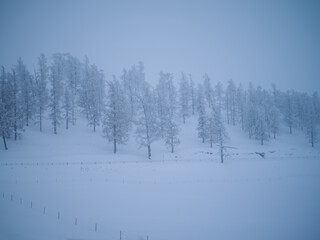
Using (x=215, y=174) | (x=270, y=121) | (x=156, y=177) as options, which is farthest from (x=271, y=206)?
(x=270, y=121)

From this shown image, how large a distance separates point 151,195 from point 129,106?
40.6m

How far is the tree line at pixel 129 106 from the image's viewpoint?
38.4 meters

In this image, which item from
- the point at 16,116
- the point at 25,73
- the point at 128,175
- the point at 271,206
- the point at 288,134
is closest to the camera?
the point at 271,206

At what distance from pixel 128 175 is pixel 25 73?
49.9m

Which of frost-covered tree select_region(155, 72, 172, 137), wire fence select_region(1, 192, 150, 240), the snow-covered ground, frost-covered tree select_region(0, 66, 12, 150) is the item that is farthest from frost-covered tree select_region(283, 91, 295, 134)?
frost-covered tree select_region(0, 66, 12, 150)

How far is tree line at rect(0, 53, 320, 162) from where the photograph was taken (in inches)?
1513

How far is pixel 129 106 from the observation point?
59.2 metres

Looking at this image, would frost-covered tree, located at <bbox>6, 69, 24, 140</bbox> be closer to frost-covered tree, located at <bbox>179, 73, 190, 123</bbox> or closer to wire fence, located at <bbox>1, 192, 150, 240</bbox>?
wire fence, located at <bbox>1, 192, 150, 240</bbox>

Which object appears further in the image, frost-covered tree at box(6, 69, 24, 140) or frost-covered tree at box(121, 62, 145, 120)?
frost-covered tree at box(121, 62, 145, 120)

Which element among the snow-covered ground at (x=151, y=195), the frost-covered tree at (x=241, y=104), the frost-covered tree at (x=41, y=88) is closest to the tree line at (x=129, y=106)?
the frost-covered tree at (x=41, y=88)

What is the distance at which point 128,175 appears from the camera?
89.5 feet

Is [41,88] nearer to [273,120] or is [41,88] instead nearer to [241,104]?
[241,104]

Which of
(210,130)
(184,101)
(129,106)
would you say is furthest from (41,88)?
(210,130)

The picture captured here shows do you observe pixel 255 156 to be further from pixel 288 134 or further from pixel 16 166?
pixel 16 166
